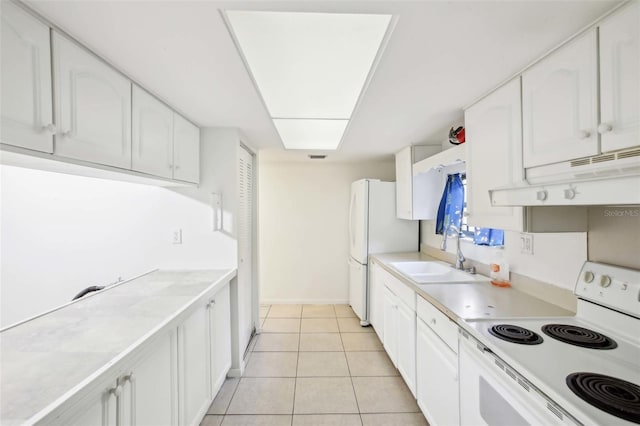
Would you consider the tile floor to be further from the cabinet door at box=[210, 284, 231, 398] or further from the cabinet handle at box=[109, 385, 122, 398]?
the cabinet handle at box=[109, 385, 122, 398]

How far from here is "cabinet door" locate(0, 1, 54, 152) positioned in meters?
0.85

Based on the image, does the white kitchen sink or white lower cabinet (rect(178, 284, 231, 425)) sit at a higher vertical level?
the white kitchen sink

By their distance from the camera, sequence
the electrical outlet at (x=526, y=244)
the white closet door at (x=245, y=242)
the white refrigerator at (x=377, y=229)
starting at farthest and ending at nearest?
the white refrigerator at (x=377, y=229) < the white closet door at (x=245, y=242) < the electrical outlet at (x=526, y=244)

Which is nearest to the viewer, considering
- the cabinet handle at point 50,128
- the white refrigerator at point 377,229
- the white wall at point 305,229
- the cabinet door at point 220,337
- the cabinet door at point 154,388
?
the cabinet handle at point 50,128

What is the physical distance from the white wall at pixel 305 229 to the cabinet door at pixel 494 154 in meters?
2.47

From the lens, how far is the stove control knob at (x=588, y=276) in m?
1.22

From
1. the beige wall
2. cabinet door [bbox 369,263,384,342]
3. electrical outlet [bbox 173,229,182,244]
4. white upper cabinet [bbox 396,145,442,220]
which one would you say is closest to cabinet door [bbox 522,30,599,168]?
the beige wall

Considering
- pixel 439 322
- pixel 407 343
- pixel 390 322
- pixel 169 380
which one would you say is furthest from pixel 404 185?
pixel 169 380

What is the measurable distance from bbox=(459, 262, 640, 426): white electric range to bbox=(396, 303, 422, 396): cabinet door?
2.08 ft

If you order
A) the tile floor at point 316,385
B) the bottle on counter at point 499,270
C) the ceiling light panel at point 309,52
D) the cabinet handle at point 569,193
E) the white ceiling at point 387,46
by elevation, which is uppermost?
the ceiling light panel at point 309,52

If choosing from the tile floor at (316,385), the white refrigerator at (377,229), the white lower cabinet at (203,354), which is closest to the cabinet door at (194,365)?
the white lower cabinet at (203,354)

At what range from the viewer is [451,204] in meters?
2.62

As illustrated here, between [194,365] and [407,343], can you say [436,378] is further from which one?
[194,365]

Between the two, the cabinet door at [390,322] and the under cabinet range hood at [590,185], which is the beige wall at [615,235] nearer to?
the under cabinet range hood at [590,185]
